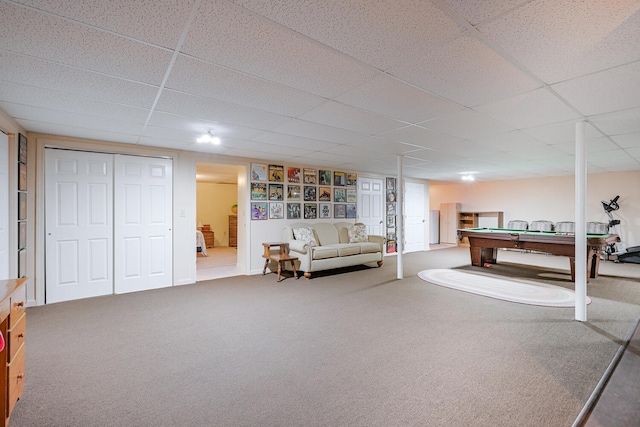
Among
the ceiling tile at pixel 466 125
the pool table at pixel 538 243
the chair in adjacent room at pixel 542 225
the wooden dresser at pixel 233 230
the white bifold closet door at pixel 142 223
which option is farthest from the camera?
the wooden dresser at pixel 233 230

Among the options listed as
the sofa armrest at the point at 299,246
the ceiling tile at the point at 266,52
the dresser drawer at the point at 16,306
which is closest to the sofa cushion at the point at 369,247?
the sofa armrest at the point at 299,246

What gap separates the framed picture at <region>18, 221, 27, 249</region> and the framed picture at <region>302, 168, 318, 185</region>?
15.0 feet

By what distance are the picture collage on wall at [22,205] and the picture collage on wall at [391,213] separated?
7401 mm

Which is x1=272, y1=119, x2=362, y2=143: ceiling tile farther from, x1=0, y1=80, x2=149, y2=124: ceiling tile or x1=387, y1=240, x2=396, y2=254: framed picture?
x1=387, y1=240, x2=396, y2=254: framed picture

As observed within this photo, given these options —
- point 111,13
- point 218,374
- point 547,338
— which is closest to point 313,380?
point 218,374

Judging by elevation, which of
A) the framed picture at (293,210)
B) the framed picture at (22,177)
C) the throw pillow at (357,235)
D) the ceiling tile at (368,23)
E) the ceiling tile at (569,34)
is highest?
the ceiling tile at (368,23)

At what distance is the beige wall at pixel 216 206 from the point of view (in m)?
10.5

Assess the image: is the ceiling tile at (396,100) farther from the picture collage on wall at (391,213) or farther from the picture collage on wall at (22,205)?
the picture collage on wall at (391,213)

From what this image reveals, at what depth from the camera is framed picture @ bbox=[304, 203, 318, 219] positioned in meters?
6.75

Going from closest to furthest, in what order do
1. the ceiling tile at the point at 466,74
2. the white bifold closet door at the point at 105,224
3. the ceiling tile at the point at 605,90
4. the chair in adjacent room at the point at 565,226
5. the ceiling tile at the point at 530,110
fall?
the ceiling tile at the point at 466,74 → the ceiling tile at the point at 605,90 → the ceiling tile at the point at 530,110 → the white bifold closet door at the point at 105,224 → the chair in adjacent room at the point at 565,226

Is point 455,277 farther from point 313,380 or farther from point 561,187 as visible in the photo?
point 561,187

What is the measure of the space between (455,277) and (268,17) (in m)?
5.31

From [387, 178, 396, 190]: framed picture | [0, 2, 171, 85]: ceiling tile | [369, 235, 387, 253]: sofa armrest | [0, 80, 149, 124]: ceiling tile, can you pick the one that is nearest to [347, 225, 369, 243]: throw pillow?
[369, 235, 387, 253]: sofa armrest

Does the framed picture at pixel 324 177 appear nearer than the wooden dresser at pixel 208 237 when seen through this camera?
Yes
